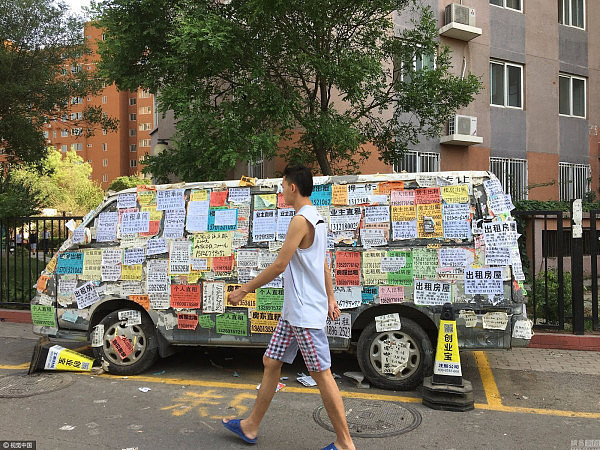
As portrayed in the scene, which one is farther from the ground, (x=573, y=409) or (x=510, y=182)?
(x=510, y=182)

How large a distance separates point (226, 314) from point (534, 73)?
13.8 meters

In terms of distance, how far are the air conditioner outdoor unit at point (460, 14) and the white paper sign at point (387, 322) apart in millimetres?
11050

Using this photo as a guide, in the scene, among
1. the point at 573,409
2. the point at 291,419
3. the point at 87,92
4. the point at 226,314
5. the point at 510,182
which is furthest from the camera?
the point at 510,182

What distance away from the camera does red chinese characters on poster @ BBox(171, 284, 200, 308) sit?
5.38m

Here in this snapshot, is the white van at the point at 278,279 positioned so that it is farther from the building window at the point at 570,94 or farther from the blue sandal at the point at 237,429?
the building window at the point at 570,94

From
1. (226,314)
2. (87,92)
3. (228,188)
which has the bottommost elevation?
(226,314)

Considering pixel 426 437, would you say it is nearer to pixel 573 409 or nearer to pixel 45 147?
pixel 573 409

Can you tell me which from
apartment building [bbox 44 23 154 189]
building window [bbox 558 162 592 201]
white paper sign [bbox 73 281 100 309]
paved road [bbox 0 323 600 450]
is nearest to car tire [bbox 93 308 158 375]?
paved road [bbox 0 323 600 450]

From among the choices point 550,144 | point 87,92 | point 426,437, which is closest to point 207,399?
point 426,437

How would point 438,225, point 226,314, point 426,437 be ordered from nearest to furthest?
point 426,437 < point 438,225 < point 226,314

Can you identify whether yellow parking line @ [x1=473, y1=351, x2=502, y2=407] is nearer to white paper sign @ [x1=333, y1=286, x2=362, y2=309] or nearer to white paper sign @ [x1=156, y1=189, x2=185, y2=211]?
white paper sign @ [x1=333, y1=286, x2=362, y2=309]

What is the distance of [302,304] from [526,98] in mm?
14086

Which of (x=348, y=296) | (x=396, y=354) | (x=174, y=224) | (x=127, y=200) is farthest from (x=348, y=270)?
(x=127, y=200)

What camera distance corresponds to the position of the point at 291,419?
14.1 ft
